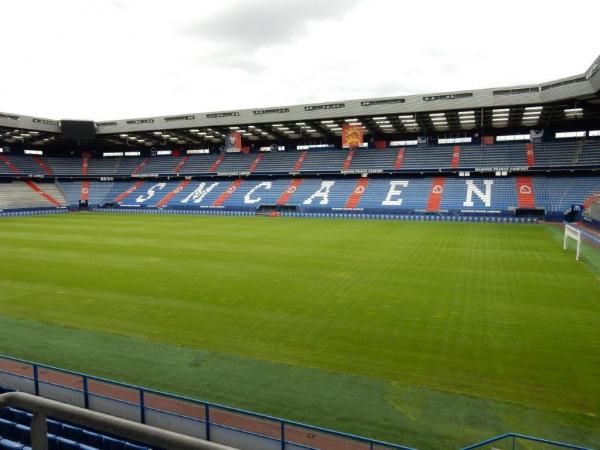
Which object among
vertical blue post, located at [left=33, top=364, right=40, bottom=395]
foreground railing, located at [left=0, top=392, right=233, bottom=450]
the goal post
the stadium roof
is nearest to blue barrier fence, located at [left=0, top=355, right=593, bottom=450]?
vertical blue post, located at [left=33, top=364, right=40, bottom=395]

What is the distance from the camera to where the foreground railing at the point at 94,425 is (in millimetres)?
1620

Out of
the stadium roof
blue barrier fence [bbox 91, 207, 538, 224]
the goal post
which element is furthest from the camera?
blue barrier fence [bbox 91, 207, 538, 224]

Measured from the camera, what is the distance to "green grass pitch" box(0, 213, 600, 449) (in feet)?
28.1

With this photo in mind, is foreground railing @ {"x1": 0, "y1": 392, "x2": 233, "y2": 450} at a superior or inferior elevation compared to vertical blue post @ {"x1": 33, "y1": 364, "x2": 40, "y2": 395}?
superior

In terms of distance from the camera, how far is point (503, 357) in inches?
424

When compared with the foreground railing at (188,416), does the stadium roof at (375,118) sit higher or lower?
higher

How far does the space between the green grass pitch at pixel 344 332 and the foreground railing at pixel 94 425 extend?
6.90m

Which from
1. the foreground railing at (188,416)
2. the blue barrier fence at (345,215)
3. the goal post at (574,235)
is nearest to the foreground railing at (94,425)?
the foreground railing at (188,416)

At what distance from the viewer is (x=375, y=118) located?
51500 mm

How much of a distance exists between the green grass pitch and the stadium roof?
888 inches

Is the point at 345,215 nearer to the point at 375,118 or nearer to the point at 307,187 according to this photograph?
the point at 307,187

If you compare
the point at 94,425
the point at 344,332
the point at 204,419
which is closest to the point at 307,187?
the point at 344,332

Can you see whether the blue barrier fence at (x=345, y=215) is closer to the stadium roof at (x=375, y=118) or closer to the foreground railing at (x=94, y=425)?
the stadium roof at (x=375, y=118)

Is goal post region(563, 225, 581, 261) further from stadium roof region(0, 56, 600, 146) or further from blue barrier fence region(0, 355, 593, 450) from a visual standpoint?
blue barrier fence region(0, 355, 593, 450)
